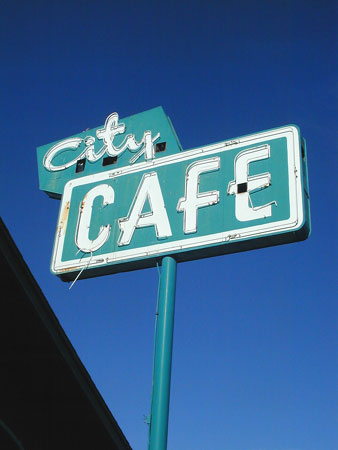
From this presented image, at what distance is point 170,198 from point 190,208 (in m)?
0.33

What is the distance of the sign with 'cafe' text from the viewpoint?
5.84 m

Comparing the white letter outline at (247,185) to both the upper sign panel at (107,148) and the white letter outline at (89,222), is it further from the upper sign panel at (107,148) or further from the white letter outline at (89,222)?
the white letter outline at (89,222)

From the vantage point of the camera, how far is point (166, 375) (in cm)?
520

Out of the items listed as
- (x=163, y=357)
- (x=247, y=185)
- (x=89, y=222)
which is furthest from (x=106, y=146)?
(x=163, y=357)

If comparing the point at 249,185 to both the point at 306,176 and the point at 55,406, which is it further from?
the point at 55,406

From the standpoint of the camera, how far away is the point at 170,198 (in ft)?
21.3

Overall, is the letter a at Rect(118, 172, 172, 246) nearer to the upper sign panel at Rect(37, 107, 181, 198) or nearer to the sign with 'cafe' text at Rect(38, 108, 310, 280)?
the sign with 'cafe' text at Rect(38, 108, 310, 280)

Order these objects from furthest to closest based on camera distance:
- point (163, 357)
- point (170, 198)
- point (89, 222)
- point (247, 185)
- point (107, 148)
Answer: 1. point (107, 148)
2. point (89, 222)
3. point (170, 198)
4. point (247, 185)
5. point (163, 357)

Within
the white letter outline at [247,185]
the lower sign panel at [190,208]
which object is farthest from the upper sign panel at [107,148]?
the white letter outline at [247,185]

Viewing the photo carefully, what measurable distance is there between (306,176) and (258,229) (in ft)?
2.98

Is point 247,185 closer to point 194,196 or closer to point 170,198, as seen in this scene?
point 194,196

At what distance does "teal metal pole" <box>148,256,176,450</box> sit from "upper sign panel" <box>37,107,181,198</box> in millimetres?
1939

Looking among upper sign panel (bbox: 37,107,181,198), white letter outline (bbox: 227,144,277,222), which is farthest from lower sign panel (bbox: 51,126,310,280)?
upper sign panel (bbox: 37,107,181,198)

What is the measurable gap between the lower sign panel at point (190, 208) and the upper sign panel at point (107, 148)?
34cm
